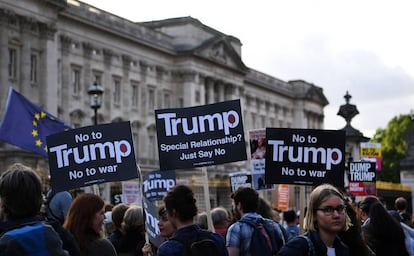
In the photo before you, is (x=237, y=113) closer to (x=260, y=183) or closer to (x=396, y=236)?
(x=396, y=236)

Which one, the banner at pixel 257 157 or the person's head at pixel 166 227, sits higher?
the banner at pixel 257 157

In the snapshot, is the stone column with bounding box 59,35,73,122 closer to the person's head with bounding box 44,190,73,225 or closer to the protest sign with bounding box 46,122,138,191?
the protest sign with bounding box 46,122,138,191

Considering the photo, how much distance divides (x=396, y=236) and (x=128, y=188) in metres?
15.9

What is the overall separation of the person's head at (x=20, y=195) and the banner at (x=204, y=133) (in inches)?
171

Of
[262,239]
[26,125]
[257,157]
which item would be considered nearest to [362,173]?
[257,157]

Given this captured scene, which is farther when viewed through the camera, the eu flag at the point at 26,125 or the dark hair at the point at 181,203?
the eu flag at the point at 26,125

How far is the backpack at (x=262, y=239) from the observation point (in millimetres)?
7664

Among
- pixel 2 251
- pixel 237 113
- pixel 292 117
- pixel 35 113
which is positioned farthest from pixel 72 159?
pixel 292 117

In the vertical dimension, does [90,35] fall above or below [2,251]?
above

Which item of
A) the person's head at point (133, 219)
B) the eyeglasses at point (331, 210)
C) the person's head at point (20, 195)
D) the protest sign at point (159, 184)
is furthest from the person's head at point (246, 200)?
the protest sign at point (159, 184)

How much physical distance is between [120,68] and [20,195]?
51.6 metres

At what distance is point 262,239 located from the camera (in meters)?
7.72

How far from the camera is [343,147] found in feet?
27.9

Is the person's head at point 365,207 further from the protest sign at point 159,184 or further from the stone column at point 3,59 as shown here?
the stone column at point 3,59
